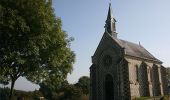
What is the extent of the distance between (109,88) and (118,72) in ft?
13.5

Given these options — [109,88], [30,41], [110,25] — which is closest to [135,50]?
[110,25]

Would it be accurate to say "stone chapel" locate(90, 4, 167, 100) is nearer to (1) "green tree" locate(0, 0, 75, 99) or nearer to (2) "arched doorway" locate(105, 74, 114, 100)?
(2) "arched doorway" locate(105, 74, 114, 100)

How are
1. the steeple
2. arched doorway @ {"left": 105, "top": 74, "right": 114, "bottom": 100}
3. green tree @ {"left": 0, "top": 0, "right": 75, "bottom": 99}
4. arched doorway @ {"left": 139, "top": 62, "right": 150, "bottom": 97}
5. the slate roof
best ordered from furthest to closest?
1. the steeple
2. the slate roof
3. arched doorway @ {"left": 139, "top": 62, "right": 150, "bottom": 97}
4. arched doorway @ {"left": 105, "top": 74, "right": 114, "bottom": 100}
5. green tree @ {"left": 0, "top": 0, "right": 75, "bottom": 99}

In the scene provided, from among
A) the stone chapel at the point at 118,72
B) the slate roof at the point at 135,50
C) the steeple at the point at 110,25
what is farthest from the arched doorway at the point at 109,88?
the steeple at the point at 110,25

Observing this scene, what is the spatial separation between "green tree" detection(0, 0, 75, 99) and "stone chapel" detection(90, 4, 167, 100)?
45.3ft

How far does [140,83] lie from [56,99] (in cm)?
1908

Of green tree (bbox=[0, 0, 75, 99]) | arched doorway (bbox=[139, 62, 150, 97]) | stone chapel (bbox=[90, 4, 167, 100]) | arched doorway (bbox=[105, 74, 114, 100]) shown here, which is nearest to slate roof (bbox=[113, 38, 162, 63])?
stone chapel (bbox=[90, 4, 167, 100])

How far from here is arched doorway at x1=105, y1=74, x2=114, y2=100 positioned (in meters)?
41.5

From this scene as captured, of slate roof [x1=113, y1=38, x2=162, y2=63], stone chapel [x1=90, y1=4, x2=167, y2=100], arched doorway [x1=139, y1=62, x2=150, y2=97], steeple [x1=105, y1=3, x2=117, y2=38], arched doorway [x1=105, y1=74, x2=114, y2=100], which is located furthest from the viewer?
steeple [x1=105, y1=3, x2=117, y2=38]

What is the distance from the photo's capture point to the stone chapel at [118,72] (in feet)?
129

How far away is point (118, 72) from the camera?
39.5 m

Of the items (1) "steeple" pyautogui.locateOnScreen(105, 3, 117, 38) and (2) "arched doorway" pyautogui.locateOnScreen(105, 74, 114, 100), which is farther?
(1) "steeple" pyautogui.locateOnScreen(105, 3, 117, 38)

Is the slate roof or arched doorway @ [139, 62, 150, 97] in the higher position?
the slate roof

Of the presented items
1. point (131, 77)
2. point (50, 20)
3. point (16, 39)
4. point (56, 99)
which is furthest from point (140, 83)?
point (16, 39)
